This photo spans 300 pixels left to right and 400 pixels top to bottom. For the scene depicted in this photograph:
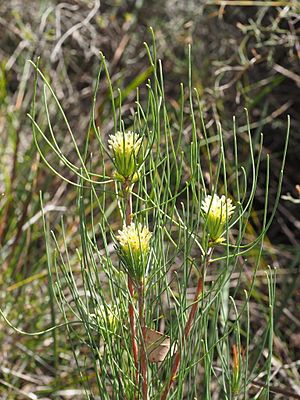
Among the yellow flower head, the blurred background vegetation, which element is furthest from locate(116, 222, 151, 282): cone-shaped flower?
the blurred background vegetation

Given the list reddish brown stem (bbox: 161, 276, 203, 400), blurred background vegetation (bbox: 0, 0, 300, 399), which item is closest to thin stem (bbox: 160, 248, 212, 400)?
reddish brown stem (bbox: 161, 276, 203, 400)

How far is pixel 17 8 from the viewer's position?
93.0 inches

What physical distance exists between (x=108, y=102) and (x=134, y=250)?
134 cm

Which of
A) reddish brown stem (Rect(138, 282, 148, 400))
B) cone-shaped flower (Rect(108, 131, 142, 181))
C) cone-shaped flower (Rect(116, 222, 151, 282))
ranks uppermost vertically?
cone-shaped flower (Rect(108, 131, 142, 181))

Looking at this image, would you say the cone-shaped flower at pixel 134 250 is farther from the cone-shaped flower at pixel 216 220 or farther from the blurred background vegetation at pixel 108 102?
the blurred background vegetation at pixel 108 102

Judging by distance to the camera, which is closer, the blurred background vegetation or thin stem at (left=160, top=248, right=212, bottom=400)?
thin stem at (left=160, top=248, right=212, bottom=400)

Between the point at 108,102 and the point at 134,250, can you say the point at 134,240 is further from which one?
the point at 108,102

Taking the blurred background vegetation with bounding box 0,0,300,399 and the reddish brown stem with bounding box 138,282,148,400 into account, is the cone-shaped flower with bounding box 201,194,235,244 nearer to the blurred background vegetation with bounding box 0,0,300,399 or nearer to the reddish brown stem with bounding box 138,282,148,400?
the reddish brown stem with bounding box 138,282,148,400

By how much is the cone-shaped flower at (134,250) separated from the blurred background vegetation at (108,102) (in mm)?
741

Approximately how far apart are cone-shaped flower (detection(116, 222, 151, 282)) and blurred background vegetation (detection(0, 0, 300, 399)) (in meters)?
0.74

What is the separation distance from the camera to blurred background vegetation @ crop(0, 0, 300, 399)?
1.67 meters

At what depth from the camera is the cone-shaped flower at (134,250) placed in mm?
800

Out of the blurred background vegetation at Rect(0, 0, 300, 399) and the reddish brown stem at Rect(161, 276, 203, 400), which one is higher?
the blurred background vegetation at Rect(0, 0, 300, 399)

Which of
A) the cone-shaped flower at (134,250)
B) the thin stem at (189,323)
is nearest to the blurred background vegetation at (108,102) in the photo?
the thin stem at (189,323)
